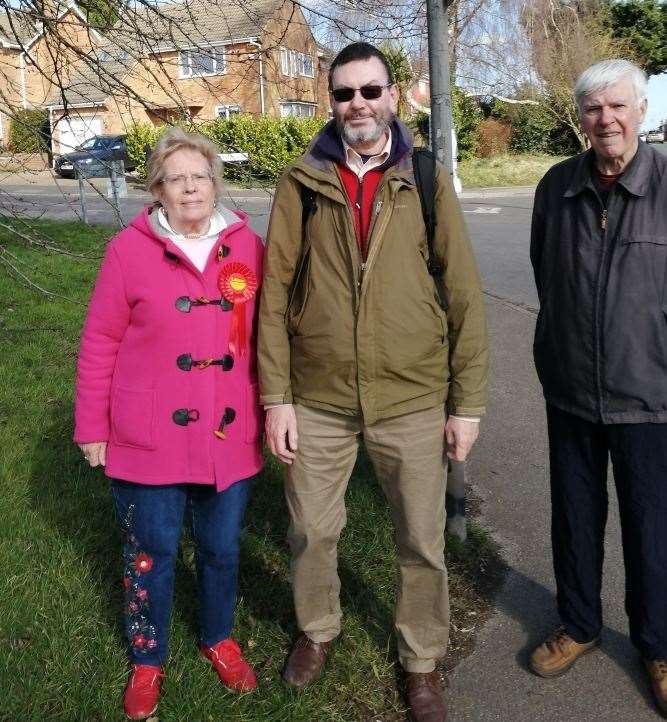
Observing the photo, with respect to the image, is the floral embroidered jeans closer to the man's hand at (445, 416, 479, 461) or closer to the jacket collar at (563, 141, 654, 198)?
the man's hand at (445, 416, 479, 461)

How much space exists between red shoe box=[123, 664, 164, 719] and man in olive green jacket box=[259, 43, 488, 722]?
69 cm

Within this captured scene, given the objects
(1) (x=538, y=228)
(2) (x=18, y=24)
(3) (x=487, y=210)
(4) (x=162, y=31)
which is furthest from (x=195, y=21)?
(3) (x=487, y=210)

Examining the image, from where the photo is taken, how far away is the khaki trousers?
253 centimetres

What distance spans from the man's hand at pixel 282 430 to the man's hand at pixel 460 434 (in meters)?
0.51

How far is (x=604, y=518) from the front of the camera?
9.06 feet

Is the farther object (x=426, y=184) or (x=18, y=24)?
(x=18, y=24)

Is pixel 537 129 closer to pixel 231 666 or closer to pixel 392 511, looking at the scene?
pixel 392 511

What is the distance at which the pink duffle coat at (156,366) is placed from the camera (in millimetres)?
2404

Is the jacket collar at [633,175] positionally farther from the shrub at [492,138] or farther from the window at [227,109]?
the shrub at [492,138]

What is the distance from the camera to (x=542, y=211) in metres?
2.68

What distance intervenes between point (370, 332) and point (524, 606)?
1549 millimetres

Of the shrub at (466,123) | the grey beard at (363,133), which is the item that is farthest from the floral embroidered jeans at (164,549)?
the shrub at (466,123)

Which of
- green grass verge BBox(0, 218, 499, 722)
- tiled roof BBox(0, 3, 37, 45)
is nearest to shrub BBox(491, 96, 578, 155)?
tiled roof BBox(0, 3, 37, 45)

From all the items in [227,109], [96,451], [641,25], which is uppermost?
[641,25]
